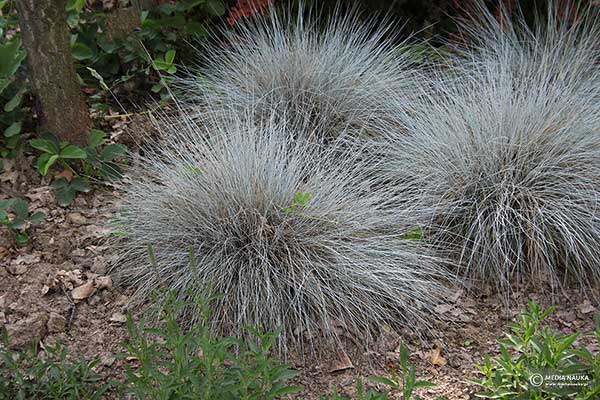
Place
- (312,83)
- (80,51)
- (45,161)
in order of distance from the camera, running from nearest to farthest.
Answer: (45,161) → (312,83) → (80,51)

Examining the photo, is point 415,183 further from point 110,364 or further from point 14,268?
point 14,268

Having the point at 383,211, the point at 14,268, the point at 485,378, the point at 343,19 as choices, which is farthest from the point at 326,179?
the point at 343,19

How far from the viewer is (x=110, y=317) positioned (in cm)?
274

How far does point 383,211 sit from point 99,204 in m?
1.37

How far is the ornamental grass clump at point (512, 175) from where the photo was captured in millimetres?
2936

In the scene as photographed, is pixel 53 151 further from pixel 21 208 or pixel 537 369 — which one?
pixel 537 369

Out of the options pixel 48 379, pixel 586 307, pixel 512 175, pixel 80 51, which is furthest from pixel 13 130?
pixel 586 307

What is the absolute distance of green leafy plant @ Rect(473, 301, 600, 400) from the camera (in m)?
2.20

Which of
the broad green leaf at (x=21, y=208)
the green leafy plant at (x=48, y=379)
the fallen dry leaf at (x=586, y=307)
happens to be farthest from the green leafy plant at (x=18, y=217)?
the fallen dry leaf at (x=586, y=307)

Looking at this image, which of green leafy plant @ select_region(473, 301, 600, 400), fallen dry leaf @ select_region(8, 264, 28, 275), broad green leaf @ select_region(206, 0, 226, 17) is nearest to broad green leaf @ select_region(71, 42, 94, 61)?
broad green leaf @ select_region(206, 0, 226, 17)

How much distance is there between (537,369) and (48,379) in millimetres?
1604

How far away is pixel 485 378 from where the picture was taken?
2.39m

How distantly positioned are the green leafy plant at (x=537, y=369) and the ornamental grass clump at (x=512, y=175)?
0.58 metres

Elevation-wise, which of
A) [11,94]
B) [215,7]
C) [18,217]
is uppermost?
[215,7]
